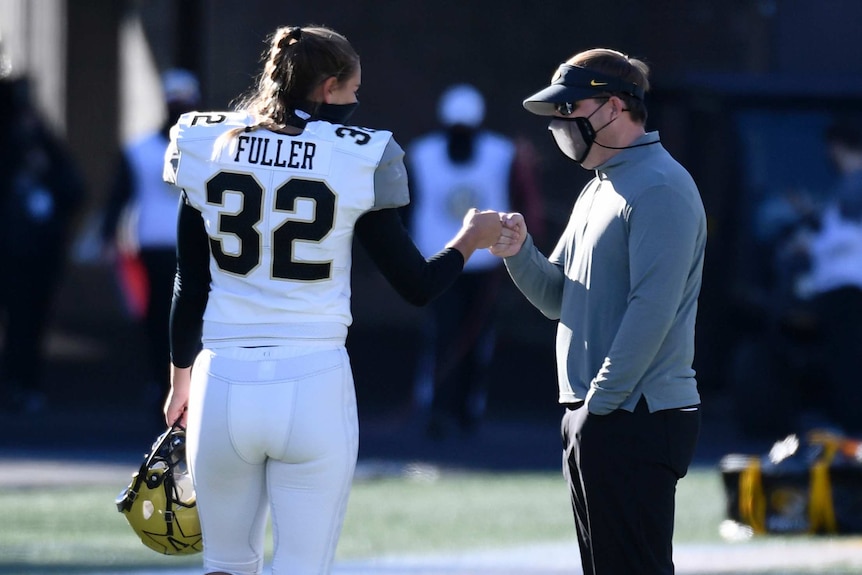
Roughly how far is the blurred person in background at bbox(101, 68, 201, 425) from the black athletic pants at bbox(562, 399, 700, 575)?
19.5 ft

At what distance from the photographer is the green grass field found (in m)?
7.28

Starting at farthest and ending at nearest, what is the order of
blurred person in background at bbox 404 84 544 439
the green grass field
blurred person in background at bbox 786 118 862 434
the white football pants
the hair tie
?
blurred person in background at bbox 404 84 544 439, blurred person in background at bbox 786 118 862 434, the green grass field, the hair tie, the white football pants

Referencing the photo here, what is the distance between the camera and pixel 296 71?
163 inches

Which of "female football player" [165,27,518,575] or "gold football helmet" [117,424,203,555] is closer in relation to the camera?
"female football player" [165,27,518,575]

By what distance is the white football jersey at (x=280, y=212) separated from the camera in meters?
4.06

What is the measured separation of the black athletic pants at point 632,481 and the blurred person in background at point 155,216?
19.5ft

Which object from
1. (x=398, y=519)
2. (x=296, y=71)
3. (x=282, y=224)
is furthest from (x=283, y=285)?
(x=398, y=519)

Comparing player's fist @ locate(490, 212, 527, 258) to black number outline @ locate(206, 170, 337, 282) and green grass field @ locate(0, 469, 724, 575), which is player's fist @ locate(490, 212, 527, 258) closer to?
black number outline @ locate(206, 170, 337, 282)

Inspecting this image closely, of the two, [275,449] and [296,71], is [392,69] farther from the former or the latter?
[275,449]

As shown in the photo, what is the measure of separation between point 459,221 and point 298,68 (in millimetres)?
6680

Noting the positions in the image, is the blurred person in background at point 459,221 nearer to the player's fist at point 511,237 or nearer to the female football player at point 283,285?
the player's fist at point 511,237

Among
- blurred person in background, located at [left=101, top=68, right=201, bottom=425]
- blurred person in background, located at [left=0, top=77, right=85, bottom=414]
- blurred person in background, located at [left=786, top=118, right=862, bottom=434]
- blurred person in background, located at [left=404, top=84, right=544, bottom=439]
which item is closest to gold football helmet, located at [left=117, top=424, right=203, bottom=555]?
blurred person in background, located at [left=101, top=68, right=201, bottom=425]

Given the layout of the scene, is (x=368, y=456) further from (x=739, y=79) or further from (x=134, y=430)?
(x=739, y=79)

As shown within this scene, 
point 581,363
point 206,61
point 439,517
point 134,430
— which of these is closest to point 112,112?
point 206,61
